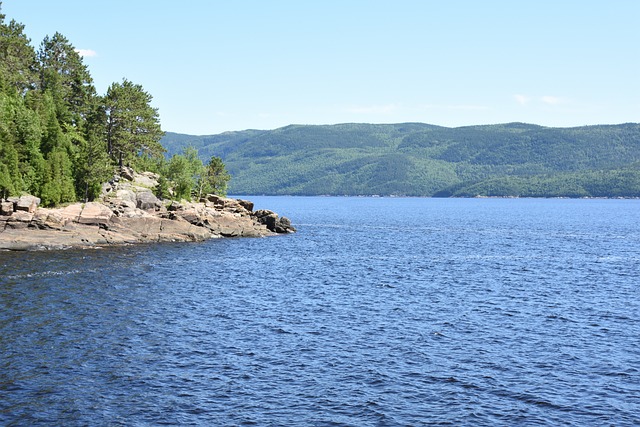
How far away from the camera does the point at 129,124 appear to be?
12394cm

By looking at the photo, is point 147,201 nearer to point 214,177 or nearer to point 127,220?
point 127,220

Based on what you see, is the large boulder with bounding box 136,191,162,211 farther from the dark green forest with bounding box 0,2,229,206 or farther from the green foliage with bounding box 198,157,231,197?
the green foliage with bounding box 198,157,231,197

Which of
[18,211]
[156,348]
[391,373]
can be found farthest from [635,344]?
[18,211]

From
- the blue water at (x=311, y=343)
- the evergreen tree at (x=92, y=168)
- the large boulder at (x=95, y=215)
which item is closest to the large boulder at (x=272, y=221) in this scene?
the evergreen tree at (x=92, y=168)

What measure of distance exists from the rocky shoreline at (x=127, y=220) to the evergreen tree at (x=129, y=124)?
572 centimetres

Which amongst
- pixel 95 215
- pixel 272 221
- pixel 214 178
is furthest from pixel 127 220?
pixel 214 178

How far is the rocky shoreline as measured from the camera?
91.4m

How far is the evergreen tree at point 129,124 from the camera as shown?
122375 mm

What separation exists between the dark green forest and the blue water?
20.6 m

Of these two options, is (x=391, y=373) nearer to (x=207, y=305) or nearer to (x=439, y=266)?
(x=207, y=305)

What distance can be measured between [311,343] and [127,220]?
70.1m

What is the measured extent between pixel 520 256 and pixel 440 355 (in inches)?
2653

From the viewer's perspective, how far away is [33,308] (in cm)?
5297

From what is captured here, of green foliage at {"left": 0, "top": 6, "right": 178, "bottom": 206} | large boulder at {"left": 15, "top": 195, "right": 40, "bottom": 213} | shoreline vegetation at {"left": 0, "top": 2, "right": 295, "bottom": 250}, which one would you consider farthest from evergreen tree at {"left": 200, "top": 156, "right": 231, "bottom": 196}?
large boulder at {"left": 15, "top": 195, "right": 40, "bottom": 213}
